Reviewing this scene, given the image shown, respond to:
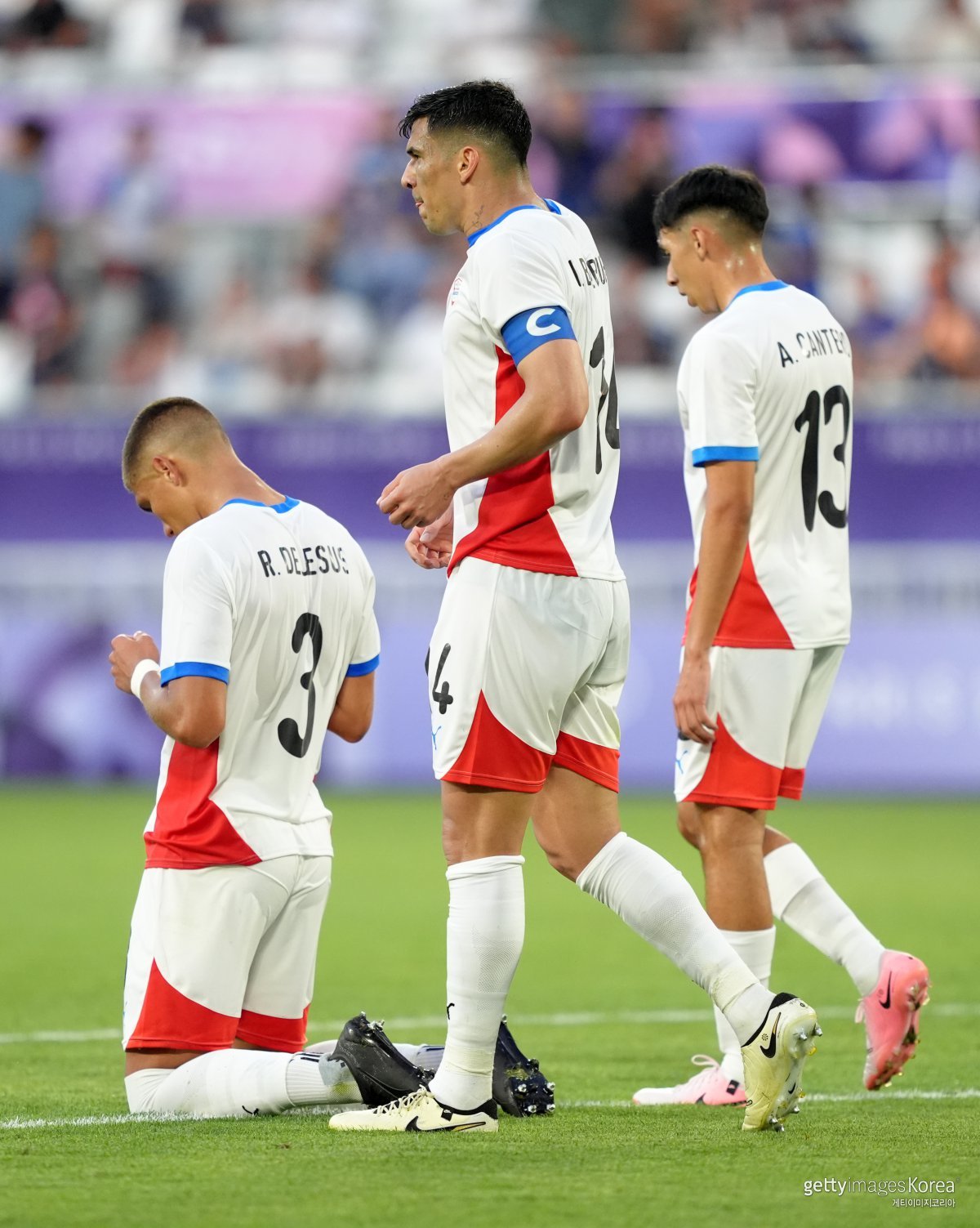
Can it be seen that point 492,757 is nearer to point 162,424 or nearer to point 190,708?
point 190,708

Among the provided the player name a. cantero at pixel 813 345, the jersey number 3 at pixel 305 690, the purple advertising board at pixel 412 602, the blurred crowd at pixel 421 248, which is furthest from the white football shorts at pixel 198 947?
the blurred crowd at pixel 421 248

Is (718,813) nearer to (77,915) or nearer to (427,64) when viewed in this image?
(77,915)

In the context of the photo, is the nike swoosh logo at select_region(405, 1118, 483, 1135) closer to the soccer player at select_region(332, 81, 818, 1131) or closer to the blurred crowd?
the soccer player at select_region(332, 81, 818, 1131)

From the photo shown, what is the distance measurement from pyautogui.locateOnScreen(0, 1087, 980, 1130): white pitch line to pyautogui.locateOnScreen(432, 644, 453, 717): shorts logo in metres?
0.96

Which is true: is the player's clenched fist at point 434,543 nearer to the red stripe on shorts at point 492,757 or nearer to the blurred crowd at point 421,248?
the red stripe on shorts at point 492,757

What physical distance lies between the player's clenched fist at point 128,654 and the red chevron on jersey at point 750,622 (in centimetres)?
131

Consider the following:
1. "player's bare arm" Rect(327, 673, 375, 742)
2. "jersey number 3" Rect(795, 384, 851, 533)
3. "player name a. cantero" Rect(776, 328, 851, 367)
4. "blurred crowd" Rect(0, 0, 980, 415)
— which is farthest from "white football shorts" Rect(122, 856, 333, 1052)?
"blurred crowd" Rect(0, 0, 980, 415)

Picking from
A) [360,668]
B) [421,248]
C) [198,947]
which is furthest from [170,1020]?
[421,248]

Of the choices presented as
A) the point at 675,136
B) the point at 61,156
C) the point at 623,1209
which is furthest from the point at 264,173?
the point at 623,1209

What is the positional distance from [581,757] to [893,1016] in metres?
1.07

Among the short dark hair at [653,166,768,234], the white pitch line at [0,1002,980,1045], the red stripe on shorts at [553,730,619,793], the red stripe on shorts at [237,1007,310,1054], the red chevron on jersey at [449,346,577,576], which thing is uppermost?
the short dark hair at [653,166,768,234]

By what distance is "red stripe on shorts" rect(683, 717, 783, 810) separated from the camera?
15.8 ft

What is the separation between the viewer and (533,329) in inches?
158

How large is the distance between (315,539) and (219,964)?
39.3 inches
